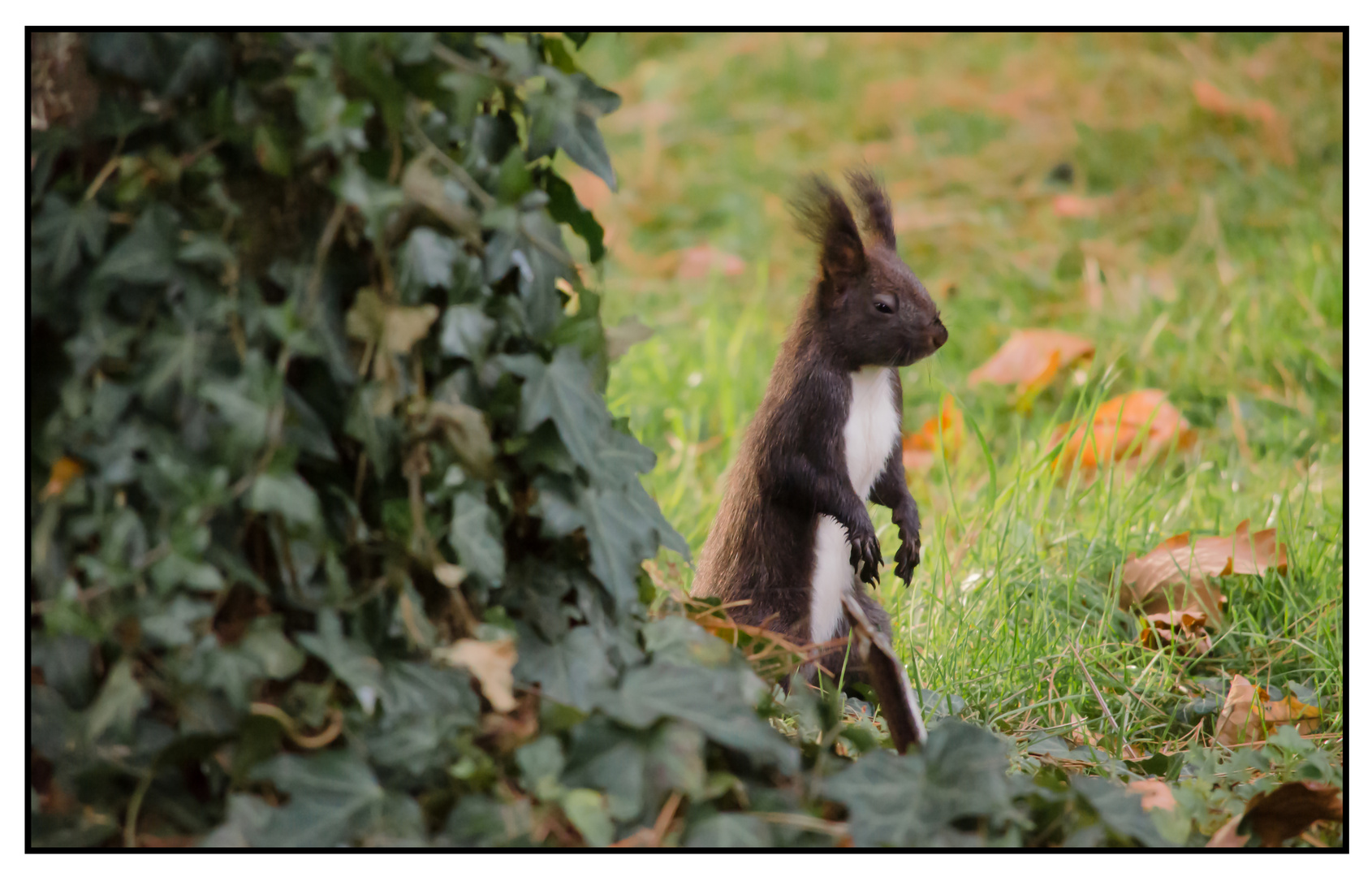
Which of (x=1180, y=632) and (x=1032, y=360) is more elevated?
(x=1032, y=360)

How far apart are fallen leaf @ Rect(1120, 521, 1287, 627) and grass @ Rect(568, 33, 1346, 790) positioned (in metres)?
0.05

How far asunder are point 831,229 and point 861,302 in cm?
17

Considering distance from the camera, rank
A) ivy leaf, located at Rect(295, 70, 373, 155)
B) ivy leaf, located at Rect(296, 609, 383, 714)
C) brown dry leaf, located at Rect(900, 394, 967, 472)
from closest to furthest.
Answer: ivy leaf, located at Rect(295, 70, 373, 155)
ivy leaf, located at Rect(296, 609, 383, 714)
brown dry leaf, located at Rect(900, 394, 967, 472)

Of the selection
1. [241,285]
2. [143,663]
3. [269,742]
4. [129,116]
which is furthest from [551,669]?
[129,116]

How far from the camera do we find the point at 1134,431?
3980 mm

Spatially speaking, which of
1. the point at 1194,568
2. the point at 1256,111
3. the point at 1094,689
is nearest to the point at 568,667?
the point at 1094,689

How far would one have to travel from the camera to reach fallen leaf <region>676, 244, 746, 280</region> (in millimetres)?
5660

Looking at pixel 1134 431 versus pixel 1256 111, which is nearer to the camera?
pixel 1134 431

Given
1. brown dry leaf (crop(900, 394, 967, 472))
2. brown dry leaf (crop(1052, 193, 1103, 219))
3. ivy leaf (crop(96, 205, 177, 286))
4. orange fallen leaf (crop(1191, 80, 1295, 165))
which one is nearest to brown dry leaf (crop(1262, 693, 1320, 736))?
brown dry leaf (crop(900, 394, 967, 472))

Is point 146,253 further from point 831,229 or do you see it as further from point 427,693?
point 831,229

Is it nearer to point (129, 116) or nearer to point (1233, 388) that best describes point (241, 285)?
point (129, 116)

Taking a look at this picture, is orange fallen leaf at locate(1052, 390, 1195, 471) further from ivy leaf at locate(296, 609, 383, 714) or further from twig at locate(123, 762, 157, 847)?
twig at locate(123, 762, 157, 847)

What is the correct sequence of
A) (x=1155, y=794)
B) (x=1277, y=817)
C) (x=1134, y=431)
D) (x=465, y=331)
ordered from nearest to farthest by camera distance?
1. (x=465, y=331)
2. (x=1277, y=817)
3. (x=1155, y=794)
4. (x=1134, y=431)

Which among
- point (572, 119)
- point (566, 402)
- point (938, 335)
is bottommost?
point (938, 335)
